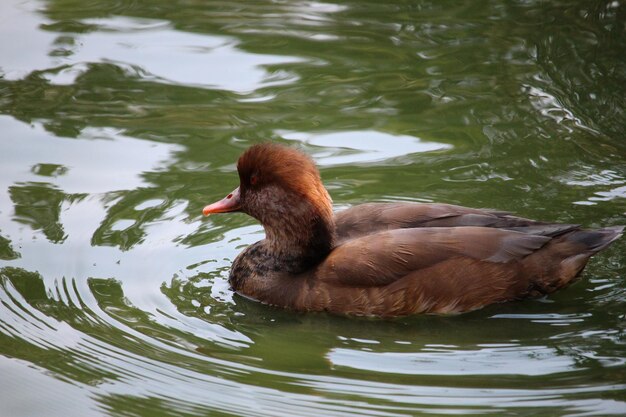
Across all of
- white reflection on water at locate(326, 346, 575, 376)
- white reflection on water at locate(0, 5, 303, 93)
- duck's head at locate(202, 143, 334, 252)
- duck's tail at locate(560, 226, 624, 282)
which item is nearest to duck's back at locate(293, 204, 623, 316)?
duck's tail at locate(560, 226, 624, 282)

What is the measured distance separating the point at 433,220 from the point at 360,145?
88.4 inches

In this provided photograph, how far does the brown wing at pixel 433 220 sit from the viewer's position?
299 inches

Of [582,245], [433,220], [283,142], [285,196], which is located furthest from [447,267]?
[283,142]

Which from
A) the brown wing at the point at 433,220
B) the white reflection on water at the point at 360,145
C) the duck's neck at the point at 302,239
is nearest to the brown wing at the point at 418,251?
the brown wing at the point at 433,220

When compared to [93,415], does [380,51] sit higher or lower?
higher

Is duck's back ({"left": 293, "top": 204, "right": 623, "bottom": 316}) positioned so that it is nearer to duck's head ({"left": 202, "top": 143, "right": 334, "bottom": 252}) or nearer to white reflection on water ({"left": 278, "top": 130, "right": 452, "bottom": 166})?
duck's head ({"left": 202, "top": 143, "right": 334, "bottom": 252})

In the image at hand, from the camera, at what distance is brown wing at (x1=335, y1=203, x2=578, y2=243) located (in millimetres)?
7582

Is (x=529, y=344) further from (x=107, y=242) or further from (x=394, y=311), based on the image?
(x=107, y=242)

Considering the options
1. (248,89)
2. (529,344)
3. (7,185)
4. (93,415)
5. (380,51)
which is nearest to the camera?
(93,415)

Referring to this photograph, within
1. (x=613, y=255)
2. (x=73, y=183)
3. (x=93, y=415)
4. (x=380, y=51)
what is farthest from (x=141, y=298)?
(x=380, y=51)

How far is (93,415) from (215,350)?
96 centimetres

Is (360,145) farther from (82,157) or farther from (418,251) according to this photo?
(418,251)

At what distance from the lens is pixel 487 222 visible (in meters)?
7.58

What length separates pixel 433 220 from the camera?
762 cm
